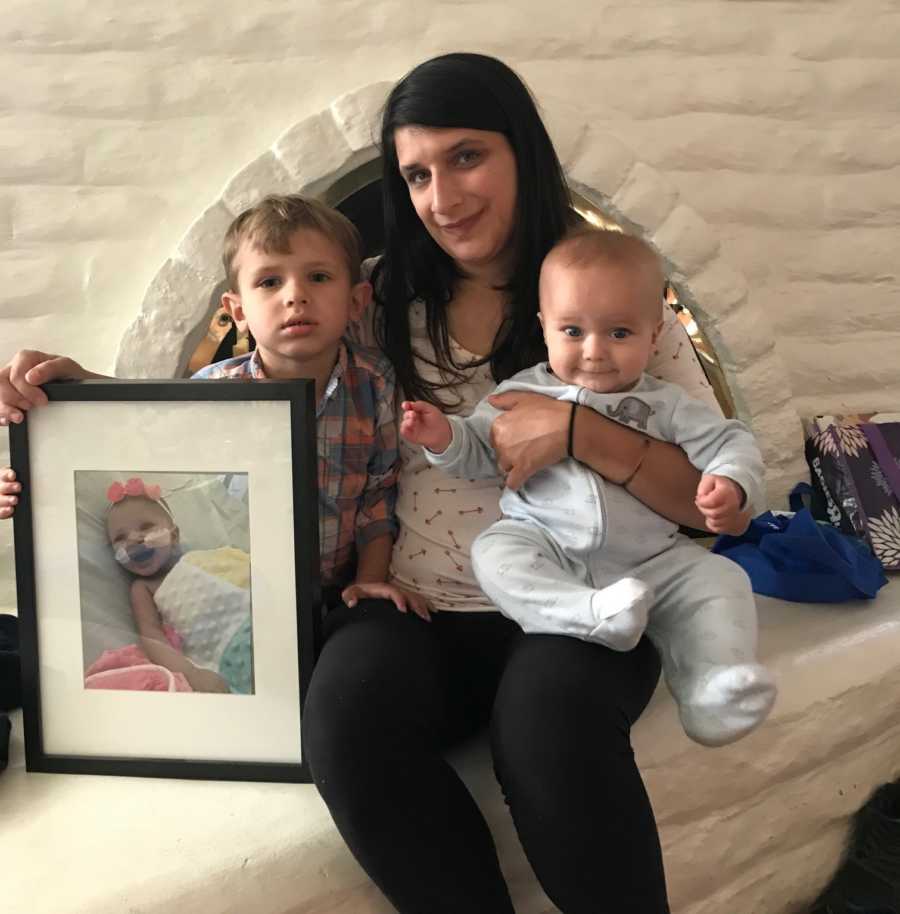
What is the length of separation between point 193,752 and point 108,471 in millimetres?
374

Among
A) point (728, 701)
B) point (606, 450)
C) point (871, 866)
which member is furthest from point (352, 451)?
point (871, 866)

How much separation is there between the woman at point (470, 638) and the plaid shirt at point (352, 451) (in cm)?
3

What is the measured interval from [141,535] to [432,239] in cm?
62

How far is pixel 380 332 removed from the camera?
1383 millimetres

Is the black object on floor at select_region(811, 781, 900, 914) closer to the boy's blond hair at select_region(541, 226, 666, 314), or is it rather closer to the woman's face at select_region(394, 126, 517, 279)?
the boy's blond hair at select_region(541, 226, 666, 314)

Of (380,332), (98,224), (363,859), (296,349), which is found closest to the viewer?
(363,859)

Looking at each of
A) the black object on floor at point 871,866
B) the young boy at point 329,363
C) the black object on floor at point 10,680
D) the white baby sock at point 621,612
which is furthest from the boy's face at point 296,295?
the black object on floor at point 871,866

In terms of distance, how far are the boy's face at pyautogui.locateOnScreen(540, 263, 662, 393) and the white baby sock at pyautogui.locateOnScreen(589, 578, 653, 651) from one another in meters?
0.30

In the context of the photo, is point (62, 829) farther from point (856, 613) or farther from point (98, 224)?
point (856, 613)

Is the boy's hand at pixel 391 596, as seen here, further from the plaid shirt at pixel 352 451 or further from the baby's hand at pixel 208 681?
the baby's hand at pixel 208 681

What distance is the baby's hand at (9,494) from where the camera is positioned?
45.2 inches

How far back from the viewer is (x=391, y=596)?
123cm

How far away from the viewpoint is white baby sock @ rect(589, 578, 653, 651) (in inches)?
39.4

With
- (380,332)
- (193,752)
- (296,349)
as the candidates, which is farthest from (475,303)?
(193,752)
